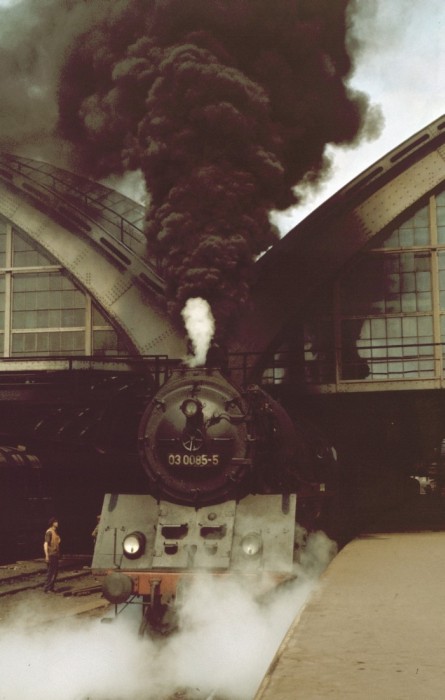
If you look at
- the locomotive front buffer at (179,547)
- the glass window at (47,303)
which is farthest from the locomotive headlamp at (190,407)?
the glass window at (47,303)

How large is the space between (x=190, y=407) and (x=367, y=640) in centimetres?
383

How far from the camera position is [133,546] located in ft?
31.0

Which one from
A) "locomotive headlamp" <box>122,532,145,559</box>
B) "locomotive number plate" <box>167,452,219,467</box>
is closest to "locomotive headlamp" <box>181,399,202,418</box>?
"locomotive number plate" <box>167,452,219,467</box>

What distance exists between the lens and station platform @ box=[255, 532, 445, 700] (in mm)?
5375

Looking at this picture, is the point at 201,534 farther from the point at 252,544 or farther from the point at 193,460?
the point at 193,460

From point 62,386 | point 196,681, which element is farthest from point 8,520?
point 196,681

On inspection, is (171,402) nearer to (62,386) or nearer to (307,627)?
(307,627)

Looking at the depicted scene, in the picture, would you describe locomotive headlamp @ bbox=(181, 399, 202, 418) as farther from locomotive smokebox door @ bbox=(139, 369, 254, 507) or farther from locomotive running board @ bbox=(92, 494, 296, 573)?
locomotive running board @ bbox=(92, 494, 296, 573)

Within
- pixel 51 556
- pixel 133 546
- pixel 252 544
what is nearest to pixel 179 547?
pixel 133 546

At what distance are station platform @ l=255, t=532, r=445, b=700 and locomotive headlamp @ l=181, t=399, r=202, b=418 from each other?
2.33 meters

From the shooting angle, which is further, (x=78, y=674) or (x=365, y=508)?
(x=365, y=508)

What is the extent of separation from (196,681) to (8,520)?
409 inches

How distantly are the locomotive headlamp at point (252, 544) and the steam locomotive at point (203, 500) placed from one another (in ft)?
0.03

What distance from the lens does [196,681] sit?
8203mm
